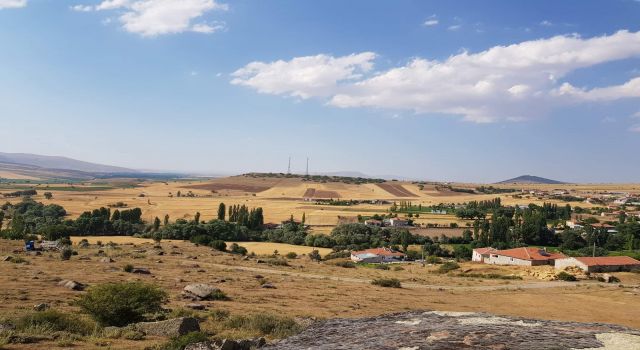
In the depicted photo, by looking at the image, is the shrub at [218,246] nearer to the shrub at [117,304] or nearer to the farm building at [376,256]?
the farm building at [376,256]

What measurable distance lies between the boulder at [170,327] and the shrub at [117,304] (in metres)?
1.92

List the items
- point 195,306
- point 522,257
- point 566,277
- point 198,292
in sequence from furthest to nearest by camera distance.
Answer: point 522,257, point 566,277, point 198,292, point 195,306

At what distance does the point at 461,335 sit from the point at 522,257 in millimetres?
73853

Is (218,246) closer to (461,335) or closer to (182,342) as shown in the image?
(182,342)

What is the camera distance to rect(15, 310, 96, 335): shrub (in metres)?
16.5

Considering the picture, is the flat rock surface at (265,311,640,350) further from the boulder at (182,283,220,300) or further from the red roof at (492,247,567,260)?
the red roof at (492,247,567,260)

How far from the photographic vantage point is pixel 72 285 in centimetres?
2975

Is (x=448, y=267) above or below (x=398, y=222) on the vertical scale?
below

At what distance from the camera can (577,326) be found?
28.8 feet

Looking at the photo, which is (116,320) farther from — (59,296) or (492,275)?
(492,275)

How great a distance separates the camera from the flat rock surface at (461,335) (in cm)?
749

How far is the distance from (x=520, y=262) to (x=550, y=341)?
241 ft

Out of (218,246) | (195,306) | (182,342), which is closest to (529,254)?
(218,246)

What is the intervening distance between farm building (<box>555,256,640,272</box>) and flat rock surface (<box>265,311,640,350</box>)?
6761cm
